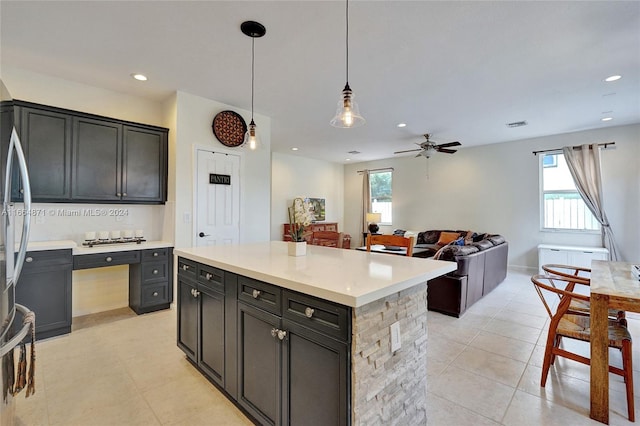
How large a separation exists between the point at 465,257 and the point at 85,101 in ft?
16.6

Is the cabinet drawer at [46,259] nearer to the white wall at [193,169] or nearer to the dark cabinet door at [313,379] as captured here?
the white wall at [193,169]

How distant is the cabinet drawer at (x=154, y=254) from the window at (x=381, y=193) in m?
6.40

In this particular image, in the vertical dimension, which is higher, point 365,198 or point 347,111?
point 347,111

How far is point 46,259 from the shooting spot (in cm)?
284

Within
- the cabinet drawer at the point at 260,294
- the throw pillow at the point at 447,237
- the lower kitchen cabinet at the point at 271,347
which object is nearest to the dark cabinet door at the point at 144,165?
the lower kitchen cabinet at the point at 271,347

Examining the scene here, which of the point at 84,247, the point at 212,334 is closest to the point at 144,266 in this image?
the point at 84,247

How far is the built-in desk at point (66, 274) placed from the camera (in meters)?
A: 2.77

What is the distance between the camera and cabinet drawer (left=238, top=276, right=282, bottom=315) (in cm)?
150

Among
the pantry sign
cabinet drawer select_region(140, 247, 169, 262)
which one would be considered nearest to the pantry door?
the pantry sign

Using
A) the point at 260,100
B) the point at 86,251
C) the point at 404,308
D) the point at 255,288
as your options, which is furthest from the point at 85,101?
the point at 404,308

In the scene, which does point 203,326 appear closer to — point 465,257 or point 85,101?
point 465,257

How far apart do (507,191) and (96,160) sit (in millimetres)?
7519

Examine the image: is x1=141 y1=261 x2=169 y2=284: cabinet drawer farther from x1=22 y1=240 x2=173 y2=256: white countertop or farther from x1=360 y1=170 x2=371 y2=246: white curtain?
x1=360 y1=170 x2=371 y2=246: white curtain

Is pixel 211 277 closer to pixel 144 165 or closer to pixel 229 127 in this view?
pixel 144 165
